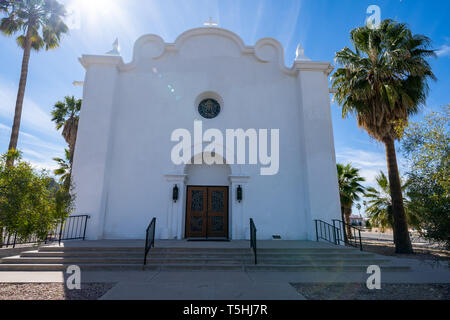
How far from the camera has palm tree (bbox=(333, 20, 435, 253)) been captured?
10625 mm

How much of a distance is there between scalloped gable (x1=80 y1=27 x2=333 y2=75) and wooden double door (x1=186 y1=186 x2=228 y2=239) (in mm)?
6354

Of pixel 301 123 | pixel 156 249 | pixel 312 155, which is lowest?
pixel 156 249

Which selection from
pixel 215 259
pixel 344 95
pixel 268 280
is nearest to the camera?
pixel 268 280

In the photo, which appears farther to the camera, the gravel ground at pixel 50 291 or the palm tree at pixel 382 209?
the palm tree at pixel 382 209

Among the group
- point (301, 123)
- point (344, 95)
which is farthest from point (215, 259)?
point (344, 95)

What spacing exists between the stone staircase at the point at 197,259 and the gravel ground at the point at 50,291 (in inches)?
52.0

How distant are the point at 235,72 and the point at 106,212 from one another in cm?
829

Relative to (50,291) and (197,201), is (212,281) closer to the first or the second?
(50,291)

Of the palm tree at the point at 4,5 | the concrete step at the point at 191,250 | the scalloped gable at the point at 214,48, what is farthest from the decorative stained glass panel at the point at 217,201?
the palm tree at the point at 4,5

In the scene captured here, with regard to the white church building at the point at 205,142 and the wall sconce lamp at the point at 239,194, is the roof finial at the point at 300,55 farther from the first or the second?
the wall sconce lamp at the point at 239,194

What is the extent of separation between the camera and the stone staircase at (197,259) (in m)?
6.13

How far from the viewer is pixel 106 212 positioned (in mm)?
9578

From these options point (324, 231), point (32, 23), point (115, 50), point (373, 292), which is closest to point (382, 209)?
point (324, 231)
